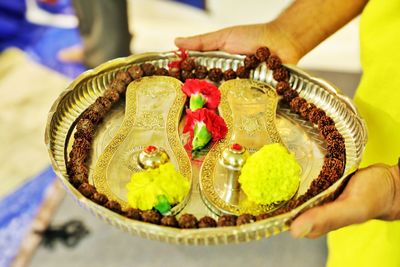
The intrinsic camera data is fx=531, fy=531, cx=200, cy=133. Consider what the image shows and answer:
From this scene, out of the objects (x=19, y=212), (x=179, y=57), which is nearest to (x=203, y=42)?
(x=179, y=57)

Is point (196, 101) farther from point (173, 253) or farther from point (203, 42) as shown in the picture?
point (173, 253)

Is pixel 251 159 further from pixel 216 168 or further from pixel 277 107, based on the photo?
pixel 277 107

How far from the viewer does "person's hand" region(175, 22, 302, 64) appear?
100 cm

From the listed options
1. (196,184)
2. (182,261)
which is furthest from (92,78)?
(182,261)

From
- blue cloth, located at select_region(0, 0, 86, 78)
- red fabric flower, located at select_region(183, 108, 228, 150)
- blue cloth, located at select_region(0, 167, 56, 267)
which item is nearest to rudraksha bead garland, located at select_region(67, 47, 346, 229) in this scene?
red fabric flower, located at select_region(183, 108, 228, 150)

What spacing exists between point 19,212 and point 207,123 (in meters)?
0.92

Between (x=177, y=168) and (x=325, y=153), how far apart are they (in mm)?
233

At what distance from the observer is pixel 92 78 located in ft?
3.12

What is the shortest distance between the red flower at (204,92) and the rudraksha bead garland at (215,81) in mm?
52

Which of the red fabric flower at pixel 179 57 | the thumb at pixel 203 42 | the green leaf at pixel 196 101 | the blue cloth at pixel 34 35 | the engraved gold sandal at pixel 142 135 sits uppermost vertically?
the thumb at pixel 203 42

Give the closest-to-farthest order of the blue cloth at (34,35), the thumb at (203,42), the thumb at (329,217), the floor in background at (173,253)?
the thumb at (329,217) < the thumb at (203,42) < the floor in background at (173,253) < the blue cloth at (34,35)

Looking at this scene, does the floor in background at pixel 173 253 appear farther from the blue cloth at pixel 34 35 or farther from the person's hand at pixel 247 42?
the blue cloth at pixel 34 35

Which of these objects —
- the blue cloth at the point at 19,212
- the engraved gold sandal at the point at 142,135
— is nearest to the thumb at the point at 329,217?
the engraved gold sandal at the point at 142,135

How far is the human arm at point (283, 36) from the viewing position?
100 centimetres
